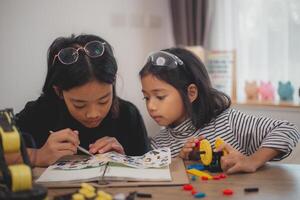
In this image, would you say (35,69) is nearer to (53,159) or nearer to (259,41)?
(259,41)

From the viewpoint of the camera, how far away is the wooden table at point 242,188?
35.8 inches

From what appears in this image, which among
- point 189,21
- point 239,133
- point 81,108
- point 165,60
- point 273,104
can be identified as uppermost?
point 189,21

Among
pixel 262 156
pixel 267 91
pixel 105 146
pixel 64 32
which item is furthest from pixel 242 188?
pixel 64 32

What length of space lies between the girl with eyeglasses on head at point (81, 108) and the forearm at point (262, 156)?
39 centimetres

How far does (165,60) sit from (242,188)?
653 millimetres

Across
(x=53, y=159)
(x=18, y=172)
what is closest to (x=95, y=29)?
(x=53, y=159)

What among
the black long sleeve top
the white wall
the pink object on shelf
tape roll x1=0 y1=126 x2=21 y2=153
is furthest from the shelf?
tape roll x1=0 y1=126 x2=21 y2=153

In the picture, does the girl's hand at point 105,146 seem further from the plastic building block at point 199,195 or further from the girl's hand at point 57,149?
the plastic building block at point 199,195

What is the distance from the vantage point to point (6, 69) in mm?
2643

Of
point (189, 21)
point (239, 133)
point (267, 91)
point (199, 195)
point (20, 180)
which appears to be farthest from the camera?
point (189, 21)

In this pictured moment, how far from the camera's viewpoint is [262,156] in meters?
1.17

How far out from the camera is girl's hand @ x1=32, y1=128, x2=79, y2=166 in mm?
1189

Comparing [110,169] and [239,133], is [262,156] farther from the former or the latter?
[110,169]

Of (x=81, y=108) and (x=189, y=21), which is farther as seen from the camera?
(x=189, y=21)
